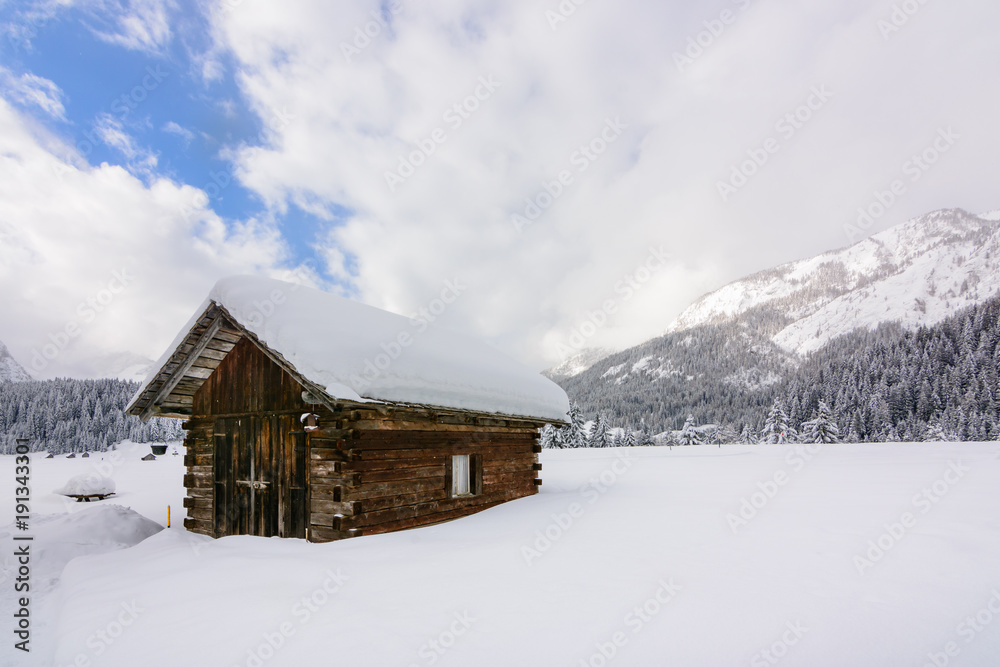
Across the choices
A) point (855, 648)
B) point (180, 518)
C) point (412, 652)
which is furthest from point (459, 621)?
point (180, 518)

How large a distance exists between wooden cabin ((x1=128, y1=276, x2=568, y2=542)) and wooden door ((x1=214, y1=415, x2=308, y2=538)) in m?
0.03

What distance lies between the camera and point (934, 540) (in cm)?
840

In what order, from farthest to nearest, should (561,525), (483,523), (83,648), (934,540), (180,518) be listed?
(180,518) → (483,523) → (561,525) → (934,540) → (83,648)

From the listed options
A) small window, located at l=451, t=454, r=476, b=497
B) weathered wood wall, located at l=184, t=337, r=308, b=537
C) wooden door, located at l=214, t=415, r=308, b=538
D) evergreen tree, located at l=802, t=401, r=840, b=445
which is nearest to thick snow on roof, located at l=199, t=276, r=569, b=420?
weathered wood wall, located at l=184, t=337, r=308, b=537

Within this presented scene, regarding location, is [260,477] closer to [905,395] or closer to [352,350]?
[352,350]

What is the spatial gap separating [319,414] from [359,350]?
4.79 ft

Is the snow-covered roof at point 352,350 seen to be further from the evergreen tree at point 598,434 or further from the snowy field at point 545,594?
the evergreen tree at point 598,434

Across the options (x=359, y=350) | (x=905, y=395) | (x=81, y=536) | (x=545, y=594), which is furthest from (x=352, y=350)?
(x=905, y=395)

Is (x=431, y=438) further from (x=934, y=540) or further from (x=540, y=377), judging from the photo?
(x=934, y=540)

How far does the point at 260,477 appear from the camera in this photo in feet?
33.5

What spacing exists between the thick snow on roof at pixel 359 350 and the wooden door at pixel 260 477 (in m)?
2.10

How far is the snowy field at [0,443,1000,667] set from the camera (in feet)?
15.3

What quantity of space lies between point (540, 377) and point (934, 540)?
10.4 meters

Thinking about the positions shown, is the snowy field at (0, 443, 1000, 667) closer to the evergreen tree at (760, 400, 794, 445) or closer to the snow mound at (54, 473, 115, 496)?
the snow mound at (54, 473, 115, 496)
